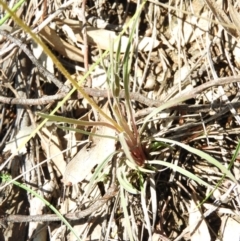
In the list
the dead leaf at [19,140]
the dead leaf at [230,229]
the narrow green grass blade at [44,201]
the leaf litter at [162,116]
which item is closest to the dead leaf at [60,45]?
the leaf litter at [162,116]

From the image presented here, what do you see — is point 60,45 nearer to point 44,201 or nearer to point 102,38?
point 102,38

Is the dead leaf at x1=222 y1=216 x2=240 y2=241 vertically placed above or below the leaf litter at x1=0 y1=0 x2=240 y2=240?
below

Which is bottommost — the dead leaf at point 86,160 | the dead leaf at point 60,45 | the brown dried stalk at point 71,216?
the brown dried stalk at point 71,216

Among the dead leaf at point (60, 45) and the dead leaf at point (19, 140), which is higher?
the dead leaf at point (60, 45)

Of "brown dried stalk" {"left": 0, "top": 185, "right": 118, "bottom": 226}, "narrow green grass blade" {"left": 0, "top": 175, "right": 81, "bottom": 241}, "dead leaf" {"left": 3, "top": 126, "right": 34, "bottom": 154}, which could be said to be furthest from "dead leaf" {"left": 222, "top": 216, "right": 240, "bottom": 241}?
"dead leaf" {"left": 3, "top": 126, "right": 34, "bottom": 154}

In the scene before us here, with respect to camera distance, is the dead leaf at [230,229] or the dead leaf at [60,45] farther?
the dead leaf at [60,45]

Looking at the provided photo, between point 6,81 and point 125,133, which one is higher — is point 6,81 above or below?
above

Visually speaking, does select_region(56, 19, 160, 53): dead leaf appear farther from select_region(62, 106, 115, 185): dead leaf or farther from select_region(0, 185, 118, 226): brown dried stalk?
select_region(0, 185, 118, 226): brown dried stalk

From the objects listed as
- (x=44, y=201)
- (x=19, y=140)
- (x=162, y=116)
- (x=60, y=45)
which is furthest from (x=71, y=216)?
(x=60, y=45)

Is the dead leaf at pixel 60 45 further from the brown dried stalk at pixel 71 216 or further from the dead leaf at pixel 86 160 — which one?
the brown dried stalk at pixel 71 216

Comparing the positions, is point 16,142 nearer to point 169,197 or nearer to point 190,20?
point 169,197

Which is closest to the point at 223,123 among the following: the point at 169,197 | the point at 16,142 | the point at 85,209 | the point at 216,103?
the point at 216,103
